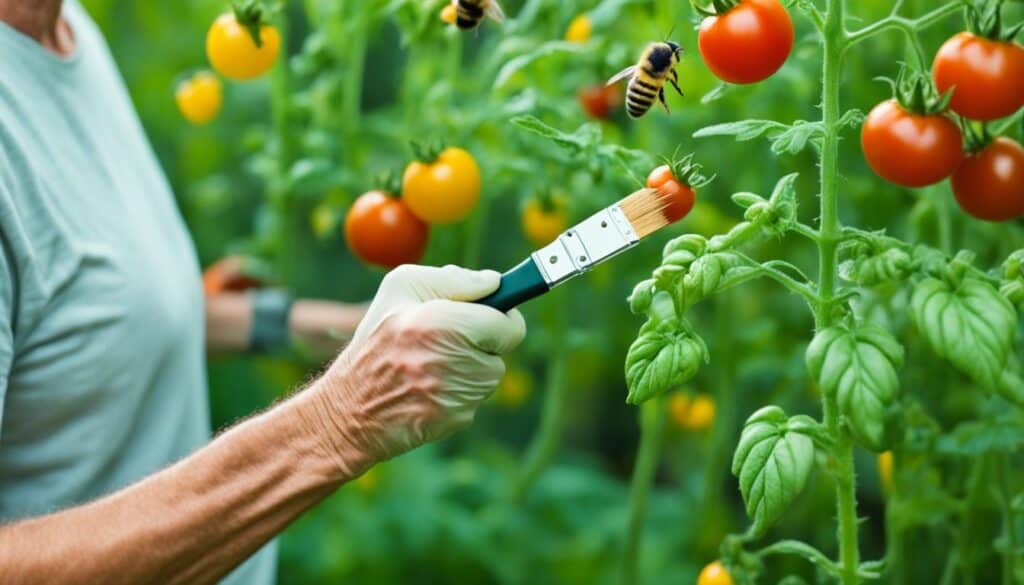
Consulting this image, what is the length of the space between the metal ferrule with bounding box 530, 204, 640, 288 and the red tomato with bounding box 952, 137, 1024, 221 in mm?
369

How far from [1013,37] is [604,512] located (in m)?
1.70

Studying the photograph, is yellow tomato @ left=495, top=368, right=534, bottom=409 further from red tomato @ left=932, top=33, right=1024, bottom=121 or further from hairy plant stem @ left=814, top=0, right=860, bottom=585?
red tomato @ left=932, top=33, right=1024, bottom=121

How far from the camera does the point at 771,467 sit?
1200 millimetres

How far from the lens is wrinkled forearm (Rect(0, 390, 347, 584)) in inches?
56.0

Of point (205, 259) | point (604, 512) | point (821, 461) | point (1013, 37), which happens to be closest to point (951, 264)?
point (1013, 37)

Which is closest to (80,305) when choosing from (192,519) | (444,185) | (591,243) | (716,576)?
(192,519)

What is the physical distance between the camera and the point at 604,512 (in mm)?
2717

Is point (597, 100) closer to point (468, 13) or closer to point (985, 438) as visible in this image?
point (468, 13)

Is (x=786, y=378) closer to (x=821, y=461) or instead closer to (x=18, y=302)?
(x=821, y=461)

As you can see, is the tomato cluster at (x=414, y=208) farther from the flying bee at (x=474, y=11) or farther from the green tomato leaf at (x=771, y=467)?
the green tomato leaf at (x=771, y=467)

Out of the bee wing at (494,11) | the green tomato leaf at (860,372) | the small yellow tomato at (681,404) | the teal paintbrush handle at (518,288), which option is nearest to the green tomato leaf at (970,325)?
the green tomato leaf at (860,372)

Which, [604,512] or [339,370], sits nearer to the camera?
[339,370]

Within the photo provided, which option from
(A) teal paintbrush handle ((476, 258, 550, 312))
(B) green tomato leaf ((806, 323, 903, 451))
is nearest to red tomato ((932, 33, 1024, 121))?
(B) green tomato leaf ((806, 323, 903, 451))

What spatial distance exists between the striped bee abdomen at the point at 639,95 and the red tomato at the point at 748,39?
127mm
